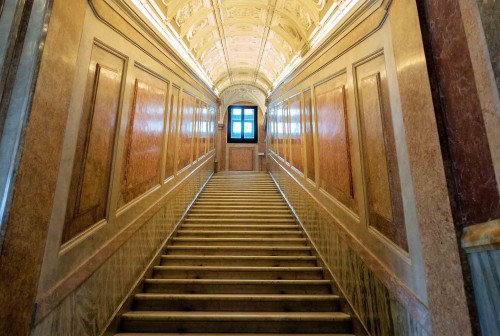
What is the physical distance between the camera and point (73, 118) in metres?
1.52

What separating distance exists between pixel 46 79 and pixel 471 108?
215cm

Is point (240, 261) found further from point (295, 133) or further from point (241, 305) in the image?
point (295, 133)

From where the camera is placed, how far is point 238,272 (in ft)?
9.98

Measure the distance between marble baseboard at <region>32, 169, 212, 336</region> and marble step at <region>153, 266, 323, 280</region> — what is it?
34 centimetres

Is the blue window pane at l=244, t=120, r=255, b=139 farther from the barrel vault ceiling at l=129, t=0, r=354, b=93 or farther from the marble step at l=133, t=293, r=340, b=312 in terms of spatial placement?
the marble step at l=133, t=293, r=340, b=312

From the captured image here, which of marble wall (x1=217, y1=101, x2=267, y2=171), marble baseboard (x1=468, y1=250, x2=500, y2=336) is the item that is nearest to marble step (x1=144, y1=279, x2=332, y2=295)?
marble baseboard (x1=468, y1=250, x2=500, y2=336)

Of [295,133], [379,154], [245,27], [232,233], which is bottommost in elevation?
[232,233]

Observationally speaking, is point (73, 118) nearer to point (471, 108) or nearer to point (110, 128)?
point (110, 128)

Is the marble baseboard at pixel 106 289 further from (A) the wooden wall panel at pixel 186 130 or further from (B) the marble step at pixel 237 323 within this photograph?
(A) the wooden wall panel at pixel 186 130

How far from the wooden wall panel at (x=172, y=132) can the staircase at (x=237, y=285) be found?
1.21 m

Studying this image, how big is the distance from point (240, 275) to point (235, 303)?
0.52 m

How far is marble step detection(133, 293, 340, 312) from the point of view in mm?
2498

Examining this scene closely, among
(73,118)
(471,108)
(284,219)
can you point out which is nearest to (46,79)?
(73,118)

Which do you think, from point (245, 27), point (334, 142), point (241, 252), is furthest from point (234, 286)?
point (245, 27)
